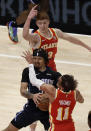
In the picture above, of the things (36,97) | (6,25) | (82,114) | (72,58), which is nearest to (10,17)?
(6,25)

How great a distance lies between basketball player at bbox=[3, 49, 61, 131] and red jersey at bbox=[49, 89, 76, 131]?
341mm

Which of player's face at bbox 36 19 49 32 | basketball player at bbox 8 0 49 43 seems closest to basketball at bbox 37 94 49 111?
player's face at bbox 36 19 49 32

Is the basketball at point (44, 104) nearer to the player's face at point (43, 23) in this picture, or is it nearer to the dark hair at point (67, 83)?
the dark hair at point (67, 83)

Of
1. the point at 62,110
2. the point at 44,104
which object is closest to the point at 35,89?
the point at 44,104

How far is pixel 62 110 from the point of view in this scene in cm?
661

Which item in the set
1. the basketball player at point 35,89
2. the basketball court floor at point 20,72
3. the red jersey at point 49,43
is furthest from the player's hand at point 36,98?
the basketball court floor at point 20,72

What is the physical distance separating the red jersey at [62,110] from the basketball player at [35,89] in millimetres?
341

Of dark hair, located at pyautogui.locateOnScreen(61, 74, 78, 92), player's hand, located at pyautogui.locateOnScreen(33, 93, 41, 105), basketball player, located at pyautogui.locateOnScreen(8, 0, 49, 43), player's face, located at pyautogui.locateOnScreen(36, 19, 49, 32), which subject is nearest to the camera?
dark hair, located at pyautogui.locateOnScreen(61, 74, 78, 92)

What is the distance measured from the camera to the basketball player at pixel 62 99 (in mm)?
6453

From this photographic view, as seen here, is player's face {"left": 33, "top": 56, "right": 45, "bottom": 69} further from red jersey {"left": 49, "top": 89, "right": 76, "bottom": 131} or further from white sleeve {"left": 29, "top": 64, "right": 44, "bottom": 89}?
red jersey {"left": 49, "top": 89, "right": 76, "bottom": 131}

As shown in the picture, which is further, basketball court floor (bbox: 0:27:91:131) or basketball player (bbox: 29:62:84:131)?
basketball court floor (bbox: 0:27:91:131)

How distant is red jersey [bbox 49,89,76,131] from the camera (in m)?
6.51

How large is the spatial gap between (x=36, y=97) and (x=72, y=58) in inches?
206

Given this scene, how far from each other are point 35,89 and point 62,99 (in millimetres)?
890
